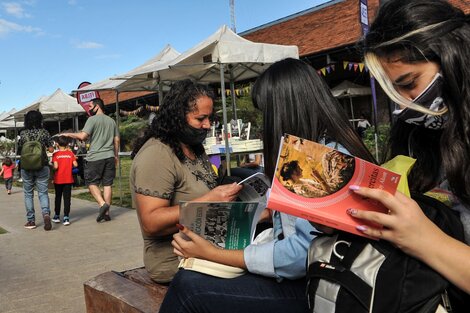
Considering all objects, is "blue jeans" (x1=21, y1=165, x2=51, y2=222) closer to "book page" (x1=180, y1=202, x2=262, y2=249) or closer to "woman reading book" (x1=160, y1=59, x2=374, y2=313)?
"book page" (x1=180, y1=202, x2=262, y2=249)

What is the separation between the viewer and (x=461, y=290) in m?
1.26

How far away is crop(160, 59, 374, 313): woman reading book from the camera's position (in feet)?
5.79

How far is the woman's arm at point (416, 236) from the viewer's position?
123cm

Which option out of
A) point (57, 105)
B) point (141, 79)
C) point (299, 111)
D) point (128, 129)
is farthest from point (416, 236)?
point (128, 129)

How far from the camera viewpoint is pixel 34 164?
7.09m

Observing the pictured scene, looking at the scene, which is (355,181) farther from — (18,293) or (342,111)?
(18,293)

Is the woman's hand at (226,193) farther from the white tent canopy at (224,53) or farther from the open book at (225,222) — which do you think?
the white tent canopy at (224,53)

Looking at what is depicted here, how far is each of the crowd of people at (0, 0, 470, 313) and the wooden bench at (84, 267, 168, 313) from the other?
0.35 feet

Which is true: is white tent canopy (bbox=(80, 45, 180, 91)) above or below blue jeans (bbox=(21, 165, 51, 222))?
above

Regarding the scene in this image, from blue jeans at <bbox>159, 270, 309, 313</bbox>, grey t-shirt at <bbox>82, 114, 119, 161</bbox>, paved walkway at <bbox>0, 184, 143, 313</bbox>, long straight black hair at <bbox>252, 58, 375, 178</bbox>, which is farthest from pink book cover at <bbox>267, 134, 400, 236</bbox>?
grey t-shirt at <bbox>82, 114, 119, 161</bbox>

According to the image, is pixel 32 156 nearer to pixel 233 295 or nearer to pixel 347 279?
pixel 233 295

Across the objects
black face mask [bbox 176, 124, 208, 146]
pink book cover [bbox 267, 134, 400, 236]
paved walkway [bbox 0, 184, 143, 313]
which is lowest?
paved walkway [bbox 0, 184, 143, 313]

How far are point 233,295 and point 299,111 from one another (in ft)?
2.47

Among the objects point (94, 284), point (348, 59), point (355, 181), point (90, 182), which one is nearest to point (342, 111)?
point (355, 181)
